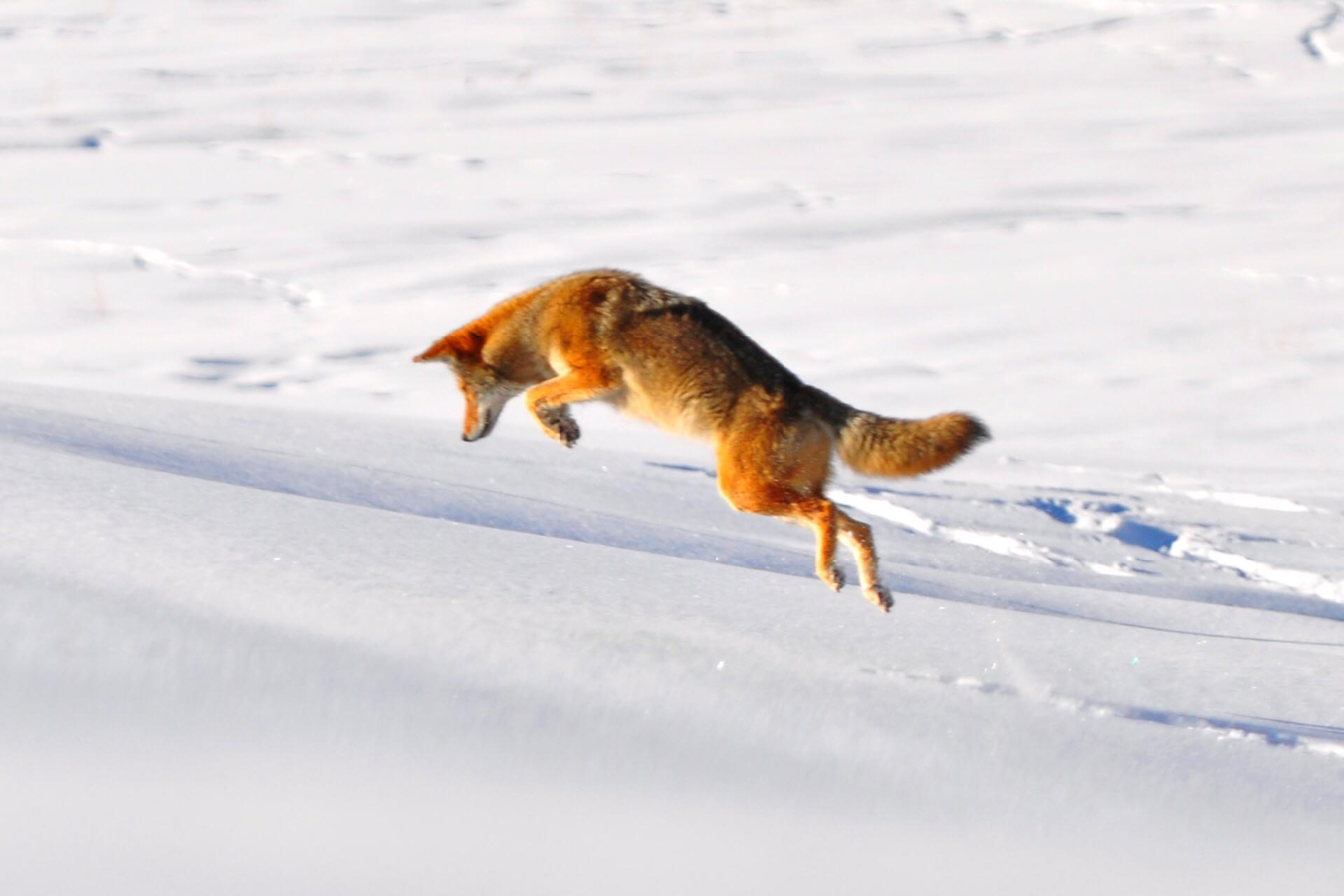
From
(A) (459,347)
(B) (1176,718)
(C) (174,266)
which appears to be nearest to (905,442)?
(B) (1176,718)

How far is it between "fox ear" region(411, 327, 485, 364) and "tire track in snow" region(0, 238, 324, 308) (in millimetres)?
6893

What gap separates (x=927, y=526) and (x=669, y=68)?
8.62m

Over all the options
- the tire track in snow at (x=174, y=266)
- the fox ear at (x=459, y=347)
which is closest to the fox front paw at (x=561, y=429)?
the fox ear at (x=459, y=347)

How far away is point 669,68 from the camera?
14.2m

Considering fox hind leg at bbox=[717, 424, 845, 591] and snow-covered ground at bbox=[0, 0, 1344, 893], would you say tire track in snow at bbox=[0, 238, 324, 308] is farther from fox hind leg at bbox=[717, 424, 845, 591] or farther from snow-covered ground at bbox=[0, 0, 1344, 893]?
fox hind leg at bbox=[717, 424, 845, 591]

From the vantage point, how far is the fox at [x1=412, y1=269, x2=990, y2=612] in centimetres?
349

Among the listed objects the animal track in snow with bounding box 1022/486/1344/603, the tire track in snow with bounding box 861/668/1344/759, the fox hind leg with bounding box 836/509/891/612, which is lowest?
the animal track in snow with bounding box 1022/486/1344/603

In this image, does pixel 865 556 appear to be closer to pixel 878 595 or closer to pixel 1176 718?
pixel 878 595

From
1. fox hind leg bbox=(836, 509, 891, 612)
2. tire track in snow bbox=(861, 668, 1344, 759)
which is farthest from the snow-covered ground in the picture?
fox hind leg bbox=(836, 509, 891, 612)

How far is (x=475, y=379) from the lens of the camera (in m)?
3.82

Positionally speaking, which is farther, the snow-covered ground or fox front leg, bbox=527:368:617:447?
fox front leg, bbox=527:368:617:447

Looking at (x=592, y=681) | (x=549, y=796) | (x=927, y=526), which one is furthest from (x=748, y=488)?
(x=927, y=526)

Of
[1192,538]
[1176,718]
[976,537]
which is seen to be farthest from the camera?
[1192,538]

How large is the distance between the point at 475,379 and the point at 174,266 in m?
7.89
